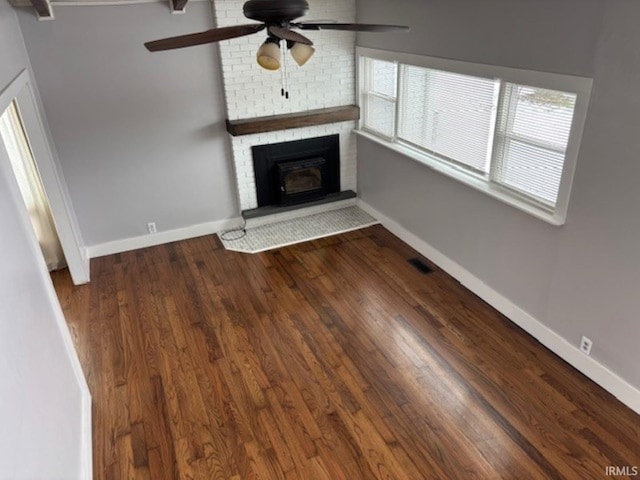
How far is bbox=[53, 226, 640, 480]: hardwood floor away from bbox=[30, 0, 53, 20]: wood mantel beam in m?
2.32

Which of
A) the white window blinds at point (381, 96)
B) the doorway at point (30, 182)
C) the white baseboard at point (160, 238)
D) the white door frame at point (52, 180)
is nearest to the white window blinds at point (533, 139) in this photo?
the white window blinds at point (381, 96)

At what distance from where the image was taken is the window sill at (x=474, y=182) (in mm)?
3131

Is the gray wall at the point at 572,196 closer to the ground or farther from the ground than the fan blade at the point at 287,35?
closer to the ground

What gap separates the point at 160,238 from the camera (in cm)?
509

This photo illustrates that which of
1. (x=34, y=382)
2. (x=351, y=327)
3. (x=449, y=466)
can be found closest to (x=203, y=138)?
(x=351, y=327)

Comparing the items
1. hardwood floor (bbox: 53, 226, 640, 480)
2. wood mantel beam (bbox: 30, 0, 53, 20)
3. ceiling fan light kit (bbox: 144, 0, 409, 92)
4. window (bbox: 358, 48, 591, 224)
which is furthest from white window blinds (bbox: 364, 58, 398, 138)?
wood mantel beam (bbox: 30, 0, 53, 20)

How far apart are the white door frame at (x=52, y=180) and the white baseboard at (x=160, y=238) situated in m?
0.27

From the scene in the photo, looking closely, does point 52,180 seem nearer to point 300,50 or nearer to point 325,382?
point 300,50

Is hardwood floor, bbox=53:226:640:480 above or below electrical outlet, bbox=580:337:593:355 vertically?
below

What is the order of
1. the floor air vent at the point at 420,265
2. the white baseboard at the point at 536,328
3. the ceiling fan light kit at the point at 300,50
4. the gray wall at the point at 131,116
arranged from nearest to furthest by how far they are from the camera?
the ceiling fan light kit at the point at 300,50
the white baseboard at the point at 536,328
the gray wall at the point at 131,116
the floor air vent at the point at 420,265

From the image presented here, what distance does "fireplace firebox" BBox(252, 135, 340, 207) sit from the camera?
5.16m

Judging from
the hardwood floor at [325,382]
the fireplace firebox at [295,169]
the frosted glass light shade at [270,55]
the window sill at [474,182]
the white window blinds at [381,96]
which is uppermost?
the frosted glass light shade at [270,55]

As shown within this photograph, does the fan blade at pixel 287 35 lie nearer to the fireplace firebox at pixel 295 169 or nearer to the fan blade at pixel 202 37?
the fan blade at pixel 202 37
